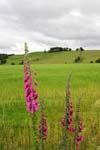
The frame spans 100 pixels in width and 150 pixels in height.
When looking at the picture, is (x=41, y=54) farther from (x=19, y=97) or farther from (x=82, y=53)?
(x=19, y=97)

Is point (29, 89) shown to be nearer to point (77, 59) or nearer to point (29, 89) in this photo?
point (29, 89)

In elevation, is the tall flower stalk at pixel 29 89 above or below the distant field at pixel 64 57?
above

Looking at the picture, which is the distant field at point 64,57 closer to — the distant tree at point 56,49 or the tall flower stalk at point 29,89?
the distant tree at point 56,49

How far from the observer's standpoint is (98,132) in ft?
34.3

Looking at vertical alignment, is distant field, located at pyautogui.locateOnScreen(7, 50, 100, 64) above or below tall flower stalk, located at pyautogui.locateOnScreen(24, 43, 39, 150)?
below

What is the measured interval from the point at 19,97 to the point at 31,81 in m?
15.0

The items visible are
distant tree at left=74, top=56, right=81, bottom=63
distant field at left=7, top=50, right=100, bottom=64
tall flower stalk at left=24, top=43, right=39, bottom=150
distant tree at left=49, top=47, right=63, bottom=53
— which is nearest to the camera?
tall flower stalk at left=24, top=43, right=39, bottom=150

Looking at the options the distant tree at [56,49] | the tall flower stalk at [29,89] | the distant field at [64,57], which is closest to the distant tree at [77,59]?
the distant field at [64,57]

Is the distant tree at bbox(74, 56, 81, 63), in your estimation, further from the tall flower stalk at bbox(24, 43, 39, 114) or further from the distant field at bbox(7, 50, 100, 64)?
the tall flower stalk at bbox(24, 43, 39, 114)

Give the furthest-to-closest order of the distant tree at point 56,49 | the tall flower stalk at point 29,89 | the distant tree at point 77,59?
1. the distant tree at point 56,49
2. the distant tree at point 77,59
3. the tall flower stalk at point 29,89

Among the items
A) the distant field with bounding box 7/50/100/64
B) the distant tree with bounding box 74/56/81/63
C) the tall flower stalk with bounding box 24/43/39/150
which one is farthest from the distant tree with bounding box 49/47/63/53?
the tall flower stalk with bounding box 24/43/39/150

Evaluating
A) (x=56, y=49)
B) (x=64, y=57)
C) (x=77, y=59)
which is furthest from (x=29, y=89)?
(x=56, y=49)

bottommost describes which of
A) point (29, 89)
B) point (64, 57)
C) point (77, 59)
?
point (77, 59)

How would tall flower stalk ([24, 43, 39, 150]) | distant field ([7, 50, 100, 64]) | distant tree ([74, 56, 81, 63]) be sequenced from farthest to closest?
distant field ([7, 50, 100, 64]), distant tree ([74, 56, 81, 63]), tall flower stalk ([24, 43, 39, 150])
